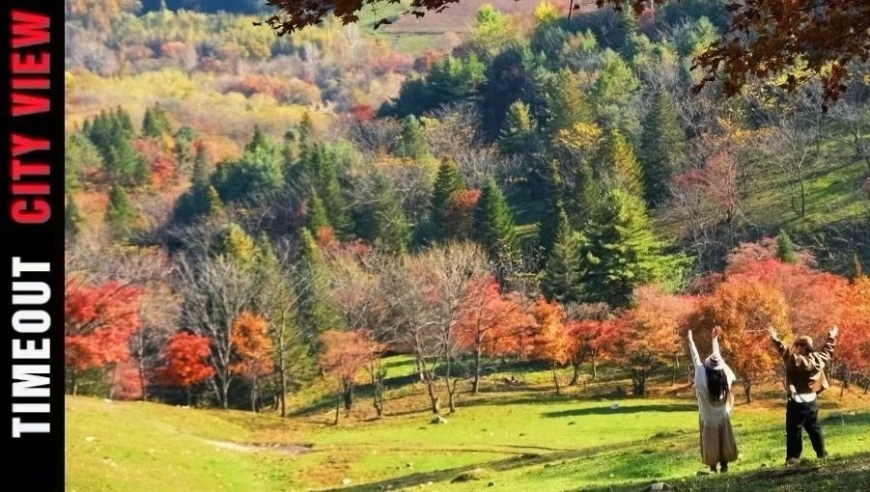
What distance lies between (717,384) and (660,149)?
75.0 m

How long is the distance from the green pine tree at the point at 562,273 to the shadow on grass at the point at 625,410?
21.0 metres

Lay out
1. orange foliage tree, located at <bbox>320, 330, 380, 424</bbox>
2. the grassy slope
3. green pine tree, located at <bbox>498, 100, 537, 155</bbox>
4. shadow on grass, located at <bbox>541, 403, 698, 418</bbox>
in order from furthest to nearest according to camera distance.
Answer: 1. green pine tree, located at <bbox>498, 100, 537, 155</bbox>
2. orange foliage tree, located at <bbox>320, 330, 380, 424</bbox>
3. shadow on grass, located at <bbox>541, 403, 698, 418</bbox>
4. the grassy slope

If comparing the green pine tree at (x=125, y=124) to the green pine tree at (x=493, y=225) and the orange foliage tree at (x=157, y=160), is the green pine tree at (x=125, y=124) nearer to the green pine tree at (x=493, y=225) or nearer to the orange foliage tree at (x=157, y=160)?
the orange foliage tree at (x=157, y=160)

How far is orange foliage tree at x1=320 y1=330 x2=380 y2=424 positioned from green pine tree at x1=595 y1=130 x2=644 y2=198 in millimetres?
32843

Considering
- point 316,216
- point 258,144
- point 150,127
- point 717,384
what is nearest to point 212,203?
point 258,144

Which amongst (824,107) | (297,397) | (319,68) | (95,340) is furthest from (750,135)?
(319,68)

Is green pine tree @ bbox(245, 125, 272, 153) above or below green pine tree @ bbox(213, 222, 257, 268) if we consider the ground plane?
above

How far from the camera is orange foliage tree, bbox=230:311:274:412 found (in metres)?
59.3

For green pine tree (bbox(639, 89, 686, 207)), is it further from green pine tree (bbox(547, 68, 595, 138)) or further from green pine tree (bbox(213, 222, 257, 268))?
green pine tree (bbox(213, 222, 257, 268))

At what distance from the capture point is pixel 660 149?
277 feet

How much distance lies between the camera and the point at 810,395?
39.1ft

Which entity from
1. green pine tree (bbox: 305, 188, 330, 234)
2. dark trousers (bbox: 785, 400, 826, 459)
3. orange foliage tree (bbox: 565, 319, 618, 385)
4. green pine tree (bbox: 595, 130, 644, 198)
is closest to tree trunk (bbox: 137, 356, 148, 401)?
orange foliage tree (bbox: 565, 319, 618, 385)

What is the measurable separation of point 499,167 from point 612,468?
84.0 metres

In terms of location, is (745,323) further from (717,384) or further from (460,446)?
(717,384)
